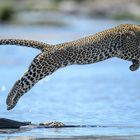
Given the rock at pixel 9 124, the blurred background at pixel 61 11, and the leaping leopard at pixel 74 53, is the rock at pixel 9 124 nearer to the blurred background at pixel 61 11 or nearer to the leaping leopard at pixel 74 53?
the leaping leopard at pixel 74 53

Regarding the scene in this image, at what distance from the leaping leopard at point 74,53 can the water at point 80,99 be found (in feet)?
3.00

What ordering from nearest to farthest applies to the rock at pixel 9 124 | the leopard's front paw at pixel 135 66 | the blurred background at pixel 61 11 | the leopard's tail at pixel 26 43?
the rock at pixel 9 124 < the leopard's tail at pixel 26 43 < the leopard's front paw at pixel 135 66 < the blurred background at pixel 61 11

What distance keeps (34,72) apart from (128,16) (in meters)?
51.2

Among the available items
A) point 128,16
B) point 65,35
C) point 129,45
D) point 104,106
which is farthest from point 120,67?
point 128,16

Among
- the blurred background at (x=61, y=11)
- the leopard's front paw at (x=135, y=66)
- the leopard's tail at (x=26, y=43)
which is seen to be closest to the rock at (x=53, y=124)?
the leopard's tail at (x=26, y=43)

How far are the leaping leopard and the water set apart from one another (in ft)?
3.00

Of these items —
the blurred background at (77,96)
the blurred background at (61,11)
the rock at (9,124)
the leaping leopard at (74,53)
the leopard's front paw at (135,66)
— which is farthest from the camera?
the blurred background at (61,11)

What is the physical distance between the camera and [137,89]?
28.8 meters

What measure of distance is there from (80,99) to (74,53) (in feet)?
17.3

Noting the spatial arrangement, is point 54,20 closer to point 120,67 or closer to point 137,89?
point 120,67

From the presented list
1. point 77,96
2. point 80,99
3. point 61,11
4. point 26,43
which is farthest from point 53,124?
point 61,11

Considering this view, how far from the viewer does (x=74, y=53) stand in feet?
69.6

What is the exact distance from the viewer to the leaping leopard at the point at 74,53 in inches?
826

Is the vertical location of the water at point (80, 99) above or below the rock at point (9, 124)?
above
